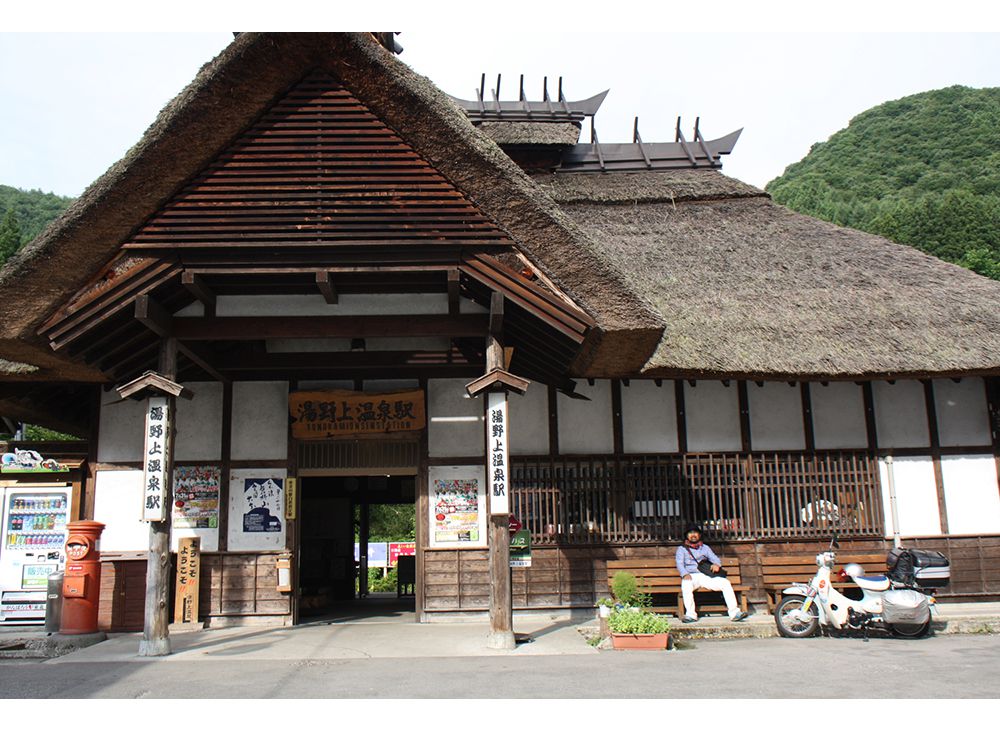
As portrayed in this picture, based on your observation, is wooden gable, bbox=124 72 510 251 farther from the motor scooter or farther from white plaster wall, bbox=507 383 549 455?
the motor scooter

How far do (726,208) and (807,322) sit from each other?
411 cm

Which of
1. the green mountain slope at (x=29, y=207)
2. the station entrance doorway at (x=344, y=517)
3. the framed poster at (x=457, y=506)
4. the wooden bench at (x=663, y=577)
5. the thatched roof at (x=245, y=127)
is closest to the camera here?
the thatched roof at (x=245, y=127)

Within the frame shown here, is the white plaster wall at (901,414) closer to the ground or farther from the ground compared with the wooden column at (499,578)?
farther from the ground

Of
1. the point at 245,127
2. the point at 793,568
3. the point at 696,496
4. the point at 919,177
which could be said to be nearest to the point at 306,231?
the point at 245,127

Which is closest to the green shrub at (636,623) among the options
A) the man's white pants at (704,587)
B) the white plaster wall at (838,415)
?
the man's white pants at (704,587)

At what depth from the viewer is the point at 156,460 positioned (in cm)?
846

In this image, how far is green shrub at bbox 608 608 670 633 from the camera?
335 inches

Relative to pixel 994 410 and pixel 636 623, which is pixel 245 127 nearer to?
pixel 636 623

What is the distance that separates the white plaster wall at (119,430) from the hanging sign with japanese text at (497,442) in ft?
17.2

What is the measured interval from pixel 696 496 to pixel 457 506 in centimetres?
328

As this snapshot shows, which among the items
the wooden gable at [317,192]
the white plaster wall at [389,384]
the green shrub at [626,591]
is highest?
the wooden gable at [317,192]

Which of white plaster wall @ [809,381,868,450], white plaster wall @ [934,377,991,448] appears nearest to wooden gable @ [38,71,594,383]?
white plaster wall @ [809,381,868,450]

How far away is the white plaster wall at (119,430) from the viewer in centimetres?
1090

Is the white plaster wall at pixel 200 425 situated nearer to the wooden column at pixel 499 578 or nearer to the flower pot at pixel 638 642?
the wooden column at pixel 499 578
